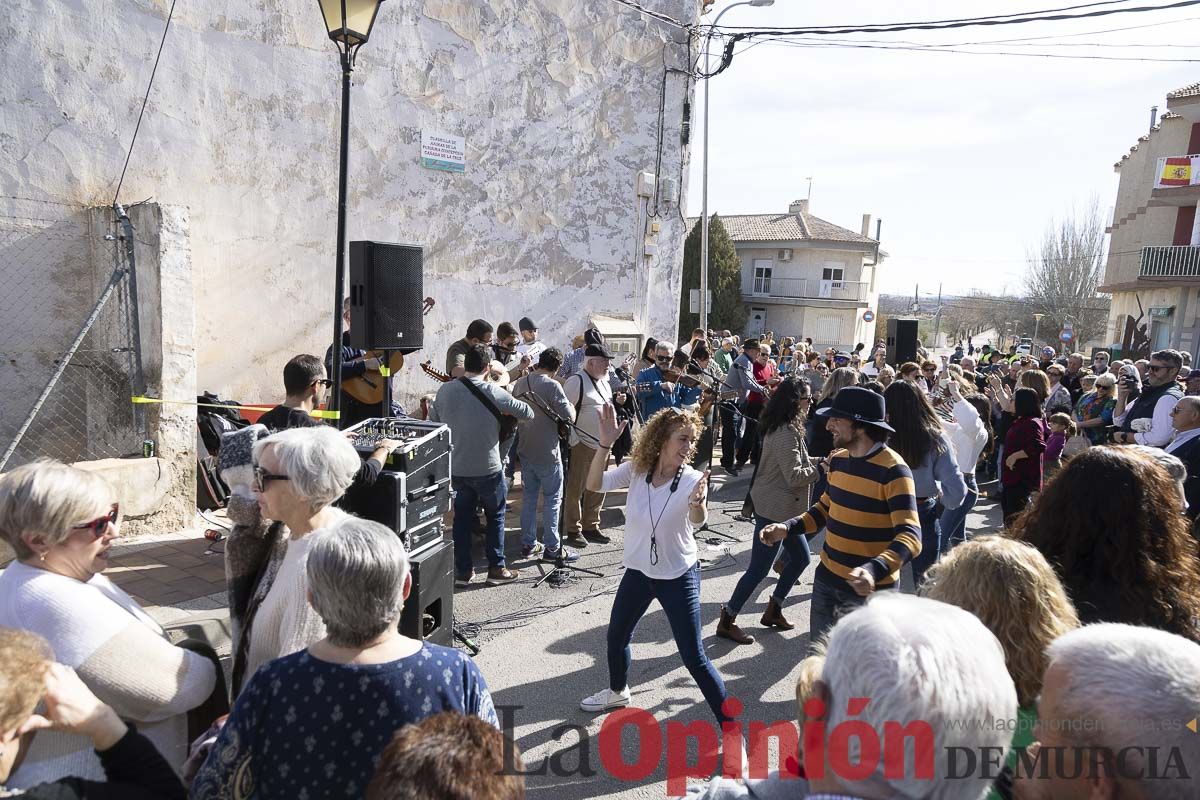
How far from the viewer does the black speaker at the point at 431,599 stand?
343 cm

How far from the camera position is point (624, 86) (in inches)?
455

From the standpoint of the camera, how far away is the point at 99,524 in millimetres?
2068

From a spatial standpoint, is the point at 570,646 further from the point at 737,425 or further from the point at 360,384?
the point at 737,425

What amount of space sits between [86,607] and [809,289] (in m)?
43.4

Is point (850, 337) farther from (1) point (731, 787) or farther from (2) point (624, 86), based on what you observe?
(1) point (731, 787)

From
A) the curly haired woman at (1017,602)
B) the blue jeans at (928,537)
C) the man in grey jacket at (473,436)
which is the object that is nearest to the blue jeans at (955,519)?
the blue jeans at (928,537)

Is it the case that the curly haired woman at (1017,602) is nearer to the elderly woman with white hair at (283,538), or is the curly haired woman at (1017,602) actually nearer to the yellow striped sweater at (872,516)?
the yellow striped sweater at (872,516)

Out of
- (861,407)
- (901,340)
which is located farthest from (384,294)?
(901,340)

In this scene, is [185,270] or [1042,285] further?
[1042,285]

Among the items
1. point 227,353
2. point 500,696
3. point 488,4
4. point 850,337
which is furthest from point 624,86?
point 850,337

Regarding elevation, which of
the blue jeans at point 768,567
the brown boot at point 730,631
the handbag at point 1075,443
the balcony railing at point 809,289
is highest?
the balcony railing at point 809,289

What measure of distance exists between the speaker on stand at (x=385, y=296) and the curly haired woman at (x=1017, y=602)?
13.1 ft

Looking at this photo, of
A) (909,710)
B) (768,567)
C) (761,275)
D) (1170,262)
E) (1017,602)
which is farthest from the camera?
(761,275)

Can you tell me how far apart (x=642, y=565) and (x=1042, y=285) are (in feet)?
164
